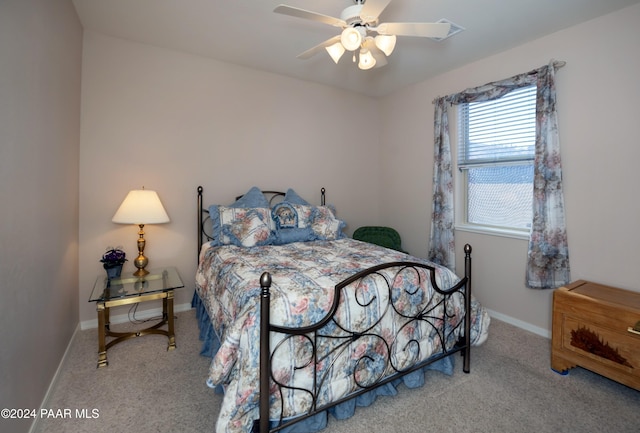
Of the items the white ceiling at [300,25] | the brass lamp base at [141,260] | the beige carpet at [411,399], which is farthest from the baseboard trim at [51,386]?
the white ceiling at [300,25]

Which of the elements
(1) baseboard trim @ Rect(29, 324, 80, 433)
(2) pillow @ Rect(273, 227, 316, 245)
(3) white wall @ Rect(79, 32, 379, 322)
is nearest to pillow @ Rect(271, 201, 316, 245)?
(2) pillow @ Rect(273, 227, 316, 245)

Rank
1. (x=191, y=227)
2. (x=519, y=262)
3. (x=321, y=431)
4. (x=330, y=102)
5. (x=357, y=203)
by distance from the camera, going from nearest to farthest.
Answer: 1. (x=321, y=431)
2. (x=519, y=262)
3. (x=191, y=227)
4. (x=330, y=102)
5. (x=357, y=203)

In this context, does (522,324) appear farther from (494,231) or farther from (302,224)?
(302,224)

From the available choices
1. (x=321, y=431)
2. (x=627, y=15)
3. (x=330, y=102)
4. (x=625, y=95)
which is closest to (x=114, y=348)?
(x=321, y=431)

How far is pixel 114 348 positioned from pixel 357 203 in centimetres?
319

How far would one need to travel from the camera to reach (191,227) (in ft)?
10.5

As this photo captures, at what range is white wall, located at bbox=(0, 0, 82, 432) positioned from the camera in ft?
4.29

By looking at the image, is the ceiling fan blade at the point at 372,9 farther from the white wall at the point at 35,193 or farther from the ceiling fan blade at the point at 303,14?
the white wall at the point at 35,193

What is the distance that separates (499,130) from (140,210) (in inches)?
137

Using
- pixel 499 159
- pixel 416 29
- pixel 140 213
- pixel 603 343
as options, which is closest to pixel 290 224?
pixel 140 213

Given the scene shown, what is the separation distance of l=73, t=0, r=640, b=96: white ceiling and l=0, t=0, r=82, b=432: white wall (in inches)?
20.5

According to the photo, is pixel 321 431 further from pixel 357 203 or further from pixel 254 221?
pixel 357 203

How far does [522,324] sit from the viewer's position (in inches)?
114

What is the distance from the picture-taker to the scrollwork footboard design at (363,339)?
4.80 ft
